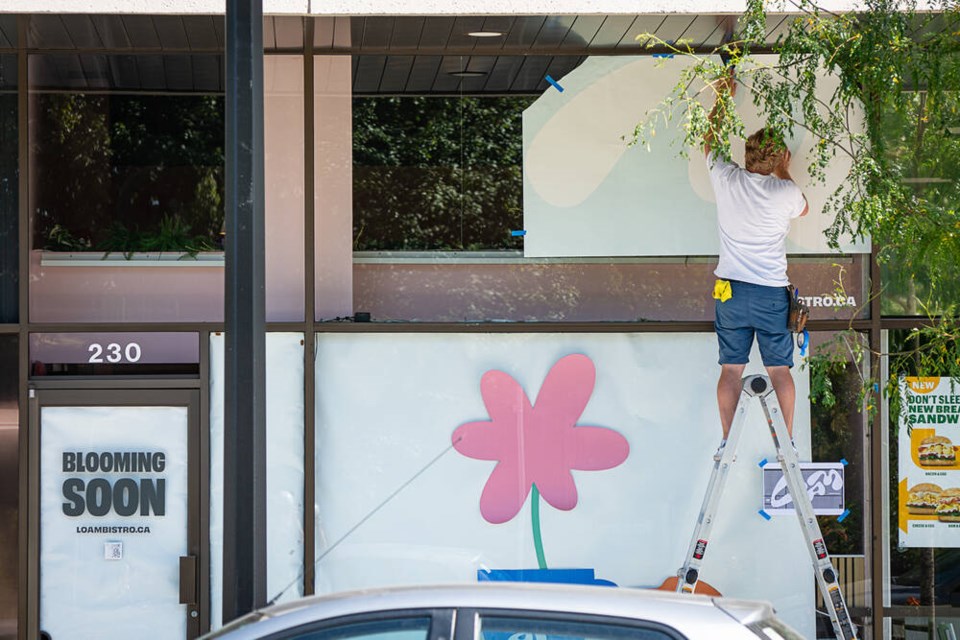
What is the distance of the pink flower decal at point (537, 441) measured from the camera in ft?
25.9

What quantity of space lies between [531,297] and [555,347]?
14.9 inches

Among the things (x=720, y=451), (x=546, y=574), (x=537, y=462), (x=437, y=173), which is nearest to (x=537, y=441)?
(x=537, y=462)

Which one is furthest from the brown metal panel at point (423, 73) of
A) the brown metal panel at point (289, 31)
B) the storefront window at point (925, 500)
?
the storefront window at point (925, 500)

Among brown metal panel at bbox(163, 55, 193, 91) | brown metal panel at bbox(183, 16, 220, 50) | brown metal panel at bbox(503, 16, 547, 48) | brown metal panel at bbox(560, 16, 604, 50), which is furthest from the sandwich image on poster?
brown metal panel at bbox(163, 55, 193, 91)

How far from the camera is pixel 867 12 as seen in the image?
671 cm

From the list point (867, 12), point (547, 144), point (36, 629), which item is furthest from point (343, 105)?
point (36, 629)

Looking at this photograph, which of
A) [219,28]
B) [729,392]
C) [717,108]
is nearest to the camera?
[717,108]

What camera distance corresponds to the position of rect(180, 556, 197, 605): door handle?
783cm

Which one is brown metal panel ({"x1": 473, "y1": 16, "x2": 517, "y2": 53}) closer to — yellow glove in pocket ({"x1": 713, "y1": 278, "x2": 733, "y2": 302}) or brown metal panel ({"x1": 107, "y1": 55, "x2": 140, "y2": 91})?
yellow glove in pocket ({"x1": 713, "y1": 278, "x2": 733, "y2": 302})

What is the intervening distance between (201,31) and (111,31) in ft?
1.91

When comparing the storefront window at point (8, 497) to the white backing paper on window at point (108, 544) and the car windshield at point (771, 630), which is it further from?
the car windshield at point (771, 630)

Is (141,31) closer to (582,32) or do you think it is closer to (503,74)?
(503,74)

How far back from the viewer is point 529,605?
4121mm

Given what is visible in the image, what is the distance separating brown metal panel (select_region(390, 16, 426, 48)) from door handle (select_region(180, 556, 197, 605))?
142 inches
